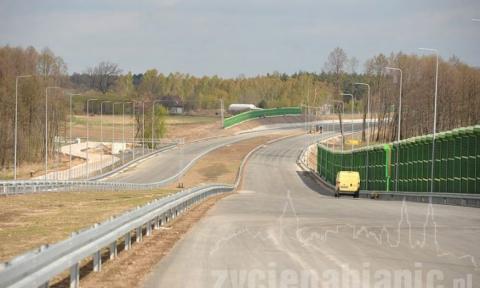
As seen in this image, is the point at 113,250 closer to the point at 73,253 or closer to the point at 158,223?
the point at 73,253

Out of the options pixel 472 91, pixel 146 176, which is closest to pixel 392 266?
pixel 146 176

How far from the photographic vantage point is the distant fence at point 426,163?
153ft

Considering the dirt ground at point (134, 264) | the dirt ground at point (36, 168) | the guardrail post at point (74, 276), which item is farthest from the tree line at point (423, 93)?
the guardrail post at point (74, 276)

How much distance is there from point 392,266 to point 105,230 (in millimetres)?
5142

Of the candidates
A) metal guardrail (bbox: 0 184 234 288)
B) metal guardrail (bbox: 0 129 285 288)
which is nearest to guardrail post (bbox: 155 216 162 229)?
metal guardrail (bbox: 0 129 285 288)

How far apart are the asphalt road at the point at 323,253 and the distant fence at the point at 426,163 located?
1933 cm

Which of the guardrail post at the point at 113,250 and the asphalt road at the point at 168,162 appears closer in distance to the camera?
the guardrail post at the point at 113,250

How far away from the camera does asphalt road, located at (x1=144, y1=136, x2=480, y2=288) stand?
12.5 m

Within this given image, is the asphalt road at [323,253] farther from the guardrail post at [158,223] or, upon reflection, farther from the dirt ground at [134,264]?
the guardrail post at [158,223]

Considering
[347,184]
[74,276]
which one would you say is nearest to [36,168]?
[347,184]

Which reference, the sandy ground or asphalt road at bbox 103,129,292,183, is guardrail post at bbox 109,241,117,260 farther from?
asphalt road at bbox 103,129,292,183

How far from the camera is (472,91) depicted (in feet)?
366

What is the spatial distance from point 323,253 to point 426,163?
4210cm

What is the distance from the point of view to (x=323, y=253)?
15.9 metres
